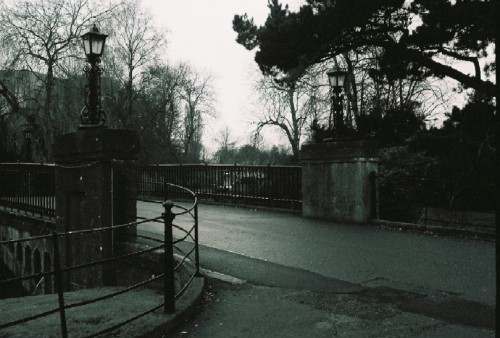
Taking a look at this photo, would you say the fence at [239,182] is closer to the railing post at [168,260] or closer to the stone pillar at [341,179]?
the stone pillar at [341,179]

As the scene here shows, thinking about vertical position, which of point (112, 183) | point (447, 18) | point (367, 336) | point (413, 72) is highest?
point (447, 18)

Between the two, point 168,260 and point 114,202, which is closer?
point 168,260

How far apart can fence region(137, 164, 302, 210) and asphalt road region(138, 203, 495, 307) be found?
2.80 metres

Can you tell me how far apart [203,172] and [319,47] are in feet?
23.4

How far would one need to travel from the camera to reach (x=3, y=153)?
90.3 ft

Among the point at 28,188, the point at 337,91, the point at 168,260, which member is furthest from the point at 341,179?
the point at 28,188

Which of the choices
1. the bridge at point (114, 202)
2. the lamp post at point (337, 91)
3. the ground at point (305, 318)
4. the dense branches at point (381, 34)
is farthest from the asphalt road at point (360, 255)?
the dense branches at point (381, 34)

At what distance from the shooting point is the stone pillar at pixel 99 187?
27.2 ft

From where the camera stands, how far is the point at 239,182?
17.5m

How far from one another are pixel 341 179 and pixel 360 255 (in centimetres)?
408

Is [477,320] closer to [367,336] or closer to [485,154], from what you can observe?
[367,336]

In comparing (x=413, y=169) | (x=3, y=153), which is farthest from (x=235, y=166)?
(x=3, y=153)

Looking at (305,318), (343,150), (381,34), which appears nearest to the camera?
(305,318)

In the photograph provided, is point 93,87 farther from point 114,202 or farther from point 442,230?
point 442,230
